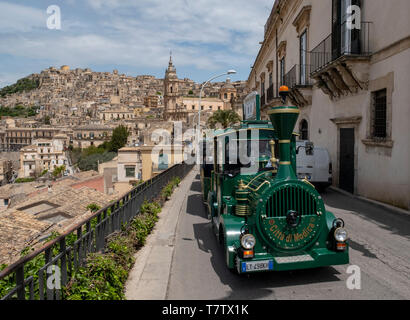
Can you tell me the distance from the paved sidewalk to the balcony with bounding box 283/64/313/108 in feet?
33.8

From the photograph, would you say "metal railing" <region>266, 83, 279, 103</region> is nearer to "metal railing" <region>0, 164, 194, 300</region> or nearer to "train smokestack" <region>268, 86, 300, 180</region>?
"metal railing" <region>0, 164, 194, 300</region>

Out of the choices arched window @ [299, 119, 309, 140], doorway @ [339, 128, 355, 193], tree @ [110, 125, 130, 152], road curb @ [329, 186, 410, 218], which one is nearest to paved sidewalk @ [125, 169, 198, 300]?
road curb @ [329, 186, 410, 218]

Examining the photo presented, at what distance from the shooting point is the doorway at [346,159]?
12.3 m

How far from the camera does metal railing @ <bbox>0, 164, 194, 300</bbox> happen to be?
128 inches

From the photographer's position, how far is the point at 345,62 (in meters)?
11.2

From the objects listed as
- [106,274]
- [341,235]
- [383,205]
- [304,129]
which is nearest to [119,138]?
[304,129]

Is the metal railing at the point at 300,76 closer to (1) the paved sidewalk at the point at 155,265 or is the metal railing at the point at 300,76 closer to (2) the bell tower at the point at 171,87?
(1) the paved sidewalk at the point at 155,265

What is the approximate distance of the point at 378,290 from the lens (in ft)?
15.4

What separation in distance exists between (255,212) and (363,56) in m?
8.57

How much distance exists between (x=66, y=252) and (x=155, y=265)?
6.78ft

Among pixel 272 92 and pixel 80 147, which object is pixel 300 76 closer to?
pixel 272 92

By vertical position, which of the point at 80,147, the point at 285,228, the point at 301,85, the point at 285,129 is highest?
the point at 301,85
